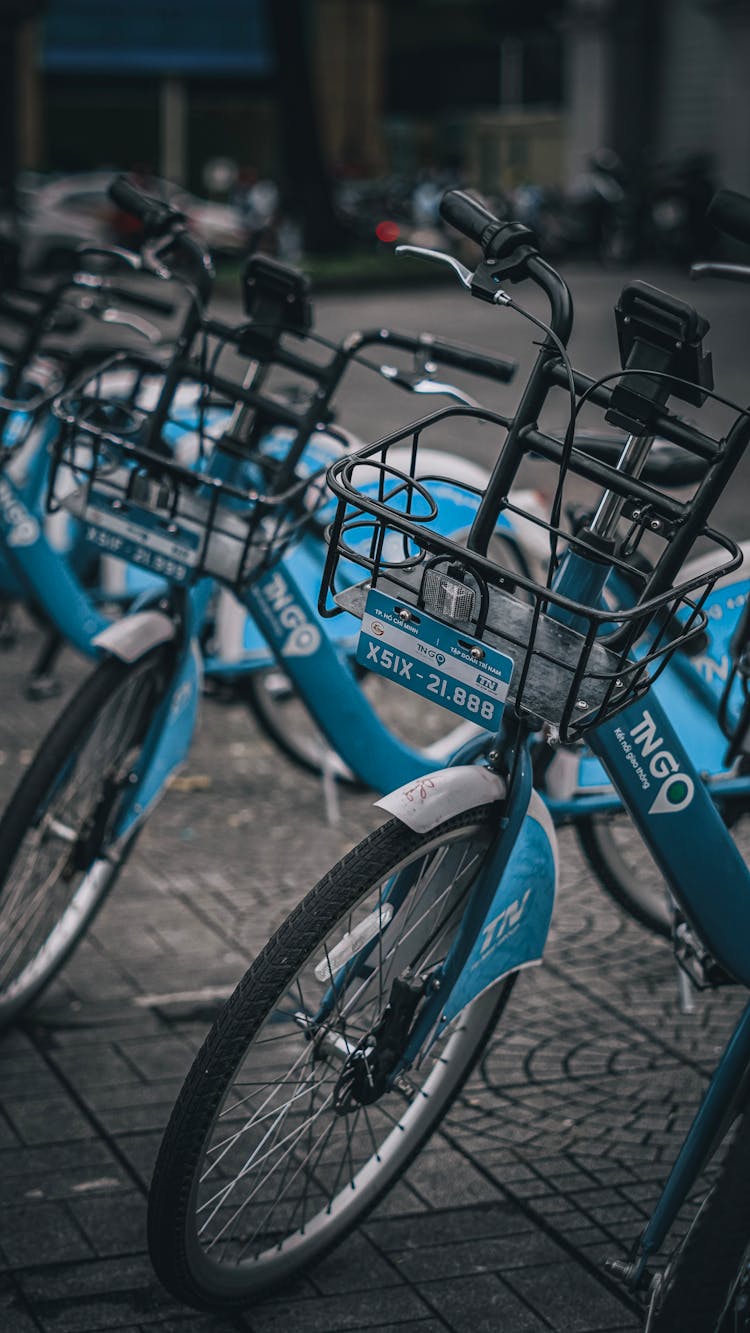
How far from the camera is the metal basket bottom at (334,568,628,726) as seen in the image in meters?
2.56

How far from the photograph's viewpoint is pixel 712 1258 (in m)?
2.16

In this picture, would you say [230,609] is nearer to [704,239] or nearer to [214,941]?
[214,941]

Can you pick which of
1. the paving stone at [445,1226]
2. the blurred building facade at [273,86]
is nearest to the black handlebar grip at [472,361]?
the paving stone at [445,1226]

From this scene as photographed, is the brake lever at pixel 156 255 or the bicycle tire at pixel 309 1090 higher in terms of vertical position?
the brake lever at pixel 156 255

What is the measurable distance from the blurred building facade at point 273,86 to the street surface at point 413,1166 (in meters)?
29.8

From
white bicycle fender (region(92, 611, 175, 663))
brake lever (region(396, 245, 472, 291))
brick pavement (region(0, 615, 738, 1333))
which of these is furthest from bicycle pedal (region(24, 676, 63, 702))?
brake lever (region(396, 245, 472, 291))

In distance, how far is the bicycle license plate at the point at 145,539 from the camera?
3637 mm

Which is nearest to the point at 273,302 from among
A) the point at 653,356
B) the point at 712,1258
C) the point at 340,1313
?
the point at 653,356

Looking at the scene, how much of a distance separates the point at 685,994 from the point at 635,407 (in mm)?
1551

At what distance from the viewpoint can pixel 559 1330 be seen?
2.85 m

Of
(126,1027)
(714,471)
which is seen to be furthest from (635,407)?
(126,1027)

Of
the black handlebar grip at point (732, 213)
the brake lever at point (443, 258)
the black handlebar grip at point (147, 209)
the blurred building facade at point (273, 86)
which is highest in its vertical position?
the black handlebar grip at point (732, 213)

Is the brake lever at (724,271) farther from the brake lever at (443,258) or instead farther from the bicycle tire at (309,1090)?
the bicycle tire at (309,1090)

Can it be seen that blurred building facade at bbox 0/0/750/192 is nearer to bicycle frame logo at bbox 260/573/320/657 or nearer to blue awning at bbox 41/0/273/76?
blue awning at bbox 41/0/273/76
